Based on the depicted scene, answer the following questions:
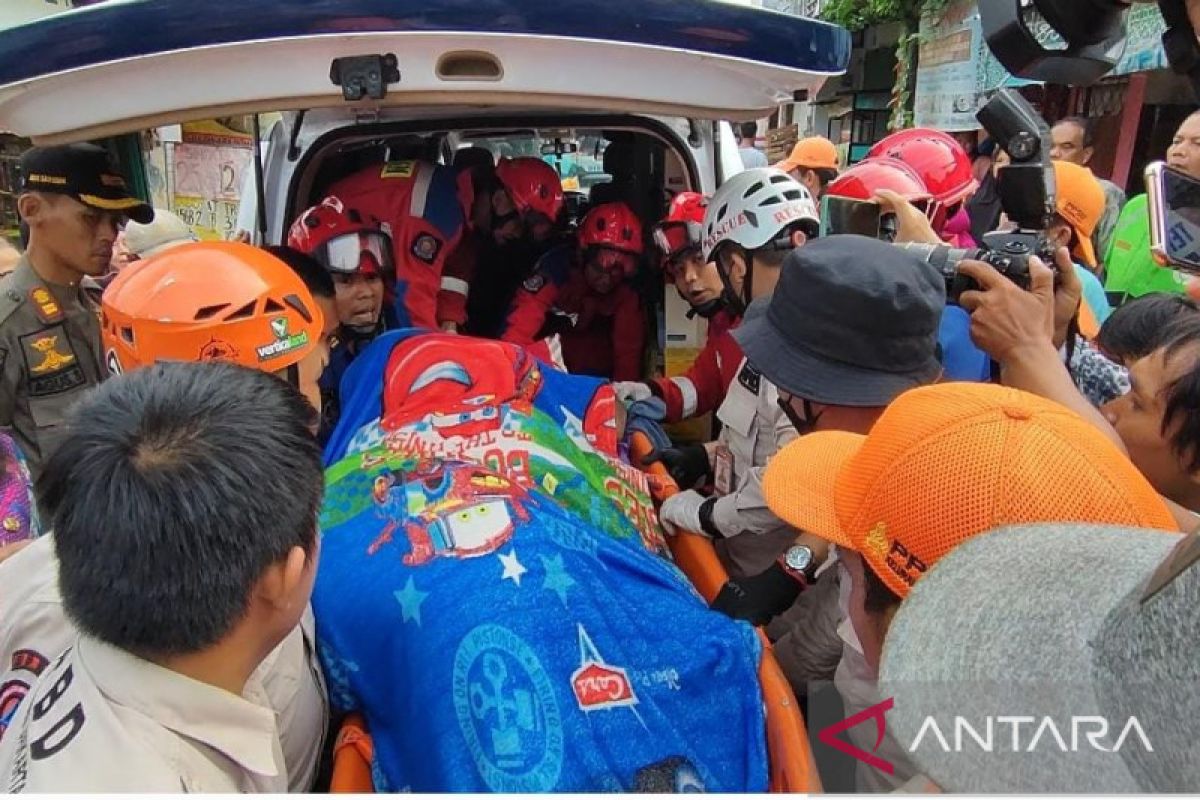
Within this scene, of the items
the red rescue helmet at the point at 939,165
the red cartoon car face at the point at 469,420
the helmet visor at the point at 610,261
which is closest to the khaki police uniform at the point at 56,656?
the red cartoon car face at the point at 469,420

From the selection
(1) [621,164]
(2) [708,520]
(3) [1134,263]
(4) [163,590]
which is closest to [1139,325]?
(2) [708,520]

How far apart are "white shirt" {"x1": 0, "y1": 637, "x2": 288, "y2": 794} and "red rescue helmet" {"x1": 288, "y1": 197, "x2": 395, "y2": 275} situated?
2.25 meters

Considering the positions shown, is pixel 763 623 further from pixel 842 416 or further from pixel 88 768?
pixel 88 768

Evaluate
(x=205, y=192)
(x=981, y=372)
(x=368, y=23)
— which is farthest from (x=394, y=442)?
(x=205, y=192)

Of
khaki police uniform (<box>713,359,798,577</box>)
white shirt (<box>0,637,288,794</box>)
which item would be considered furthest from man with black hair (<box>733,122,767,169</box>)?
white shirt (<box>0,637,288,794</box>)

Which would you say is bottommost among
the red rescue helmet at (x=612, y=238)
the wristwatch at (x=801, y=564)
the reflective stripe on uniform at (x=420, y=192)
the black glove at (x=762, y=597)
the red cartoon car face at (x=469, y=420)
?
the black glove at (x=762, y=597)

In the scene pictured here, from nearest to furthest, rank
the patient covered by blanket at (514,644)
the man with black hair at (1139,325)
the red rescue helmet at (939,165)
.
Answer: the patient covered by blanket at (514,644) → the man with black hair at (1139,325) → the red rescue helmet at (939,165)

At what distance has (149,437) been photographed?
1126 mm

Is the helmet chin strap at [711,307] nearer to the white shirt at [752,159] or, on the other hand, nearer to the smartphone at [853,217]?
the smartphone at [853,217]

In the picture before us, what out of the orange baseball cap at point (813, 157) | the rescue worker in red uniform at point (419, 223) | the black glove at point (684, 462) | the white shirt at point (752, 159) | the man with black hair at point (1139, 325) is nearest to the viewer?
the man with black hair at point (1139, 325)

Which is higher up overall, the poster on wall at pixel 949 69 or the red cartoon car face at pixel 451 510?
the poster on wall at pixel 949 69

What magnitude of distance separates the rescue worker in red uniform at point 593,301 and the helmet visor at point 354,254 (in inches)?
35.1

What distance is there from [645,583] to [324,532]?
736 mm

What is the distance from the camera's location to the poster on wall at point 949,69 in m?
11.5
